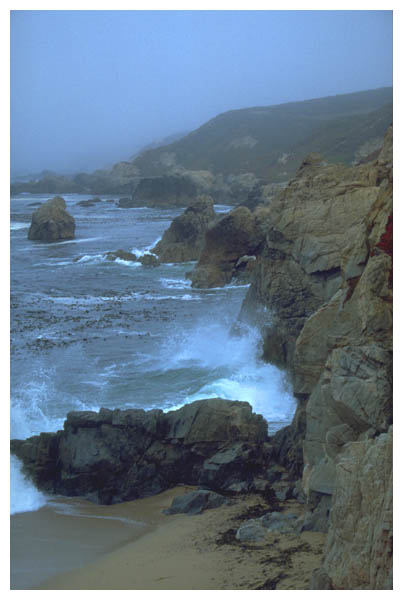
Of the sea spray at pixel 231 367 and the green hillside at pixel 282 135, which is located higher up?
the green hillside at pixel 282 135

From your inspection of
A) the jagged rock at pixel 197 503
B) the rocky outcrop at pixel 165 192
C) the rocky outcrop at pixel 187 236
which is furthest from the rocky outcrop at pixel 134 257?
the rocky outcrop at pixel 165 192

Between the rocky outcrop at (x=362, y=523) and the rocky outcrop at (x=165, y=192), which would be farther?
the rocky outcrop at (x=165, y=192)

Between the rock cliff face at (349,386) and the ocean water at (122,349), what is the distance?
2640mm

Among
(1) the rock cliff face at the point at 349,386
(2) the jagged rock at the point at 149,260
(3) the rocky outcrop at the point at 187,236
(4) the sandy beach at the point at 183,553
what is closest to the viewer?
(1) the rock cliff face at the point at 349,386

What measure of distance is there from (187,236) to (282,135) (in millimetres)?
32971

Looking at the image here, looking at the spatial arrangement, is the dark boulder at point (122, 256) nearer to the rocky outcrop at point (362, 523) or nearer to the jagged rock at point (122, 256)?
the jagged rock at point (122, 256)

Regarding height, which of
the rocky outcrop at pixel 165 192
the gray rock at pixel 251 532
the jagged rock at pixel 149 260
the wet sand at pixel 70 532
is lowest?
the wet sand at pixel 70 532

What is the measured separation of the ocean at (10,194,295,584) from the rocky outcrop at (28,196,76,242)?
11.2 m

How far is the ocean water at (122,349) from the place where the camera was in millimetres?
12070

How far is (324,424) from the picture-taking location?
23.0 feet

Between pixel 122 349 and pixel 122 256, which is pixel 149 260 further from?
pixel 122 349

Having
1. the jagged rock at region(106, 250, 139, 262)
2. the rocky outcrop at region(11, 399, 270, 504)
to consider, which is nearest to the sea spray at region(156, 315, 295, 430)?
the rocky outcrop at region(11, 399, 270, 504)

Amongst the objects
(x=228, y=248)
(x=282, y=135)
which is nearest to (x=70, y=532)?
(x=228, y=248)

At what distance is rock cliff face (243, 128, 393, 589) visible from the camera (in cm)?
484
